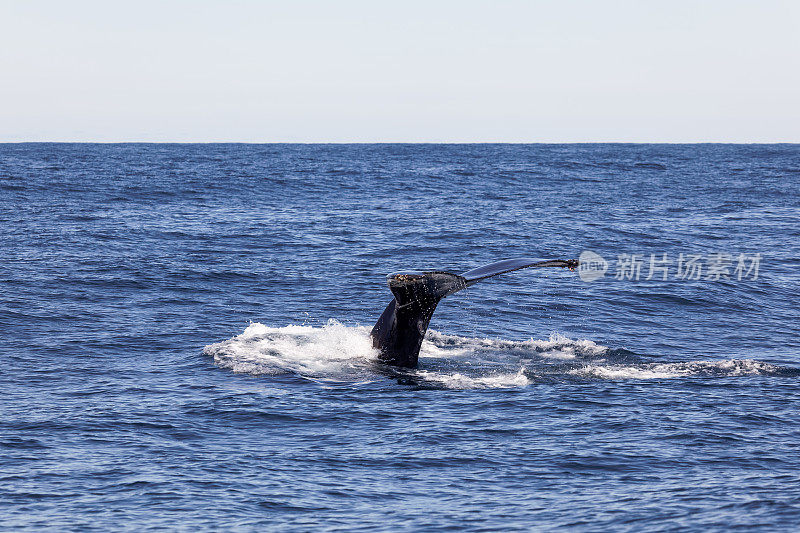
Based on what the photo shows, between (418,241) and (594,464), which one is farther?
(418,241)

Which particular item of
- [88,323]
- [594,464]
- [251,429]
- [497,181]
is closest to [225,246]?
[88,323]

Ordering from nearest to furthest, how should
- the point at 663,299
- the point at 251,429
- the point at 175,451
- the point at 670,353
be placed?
the point at 175,451, the point at 251,429, the point at 670,353, the point at 663,299

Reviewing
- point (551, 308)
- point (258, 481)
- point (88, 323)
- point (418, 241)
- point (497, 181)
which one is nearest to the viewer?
point (258, 481)

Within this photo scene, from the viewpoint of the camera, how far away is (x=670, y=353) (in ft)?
60.2

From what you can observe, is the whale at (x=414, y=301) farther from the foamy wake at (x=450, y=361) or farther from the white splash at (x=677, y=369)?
the white splash at (x=677, y=369)

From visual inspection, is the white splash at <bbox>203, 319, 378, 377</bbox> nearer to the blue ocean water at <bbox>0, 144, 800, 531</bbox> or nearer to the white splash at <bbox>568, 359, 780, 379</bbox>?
the blue ocean water at <bbox>0, 144, 800, 531</bbox>

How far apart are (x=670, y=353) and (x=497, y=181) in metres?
56.3

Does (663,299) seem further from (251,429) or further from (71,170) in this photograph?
(71,170)

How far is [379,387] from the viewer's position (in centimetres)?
1473
